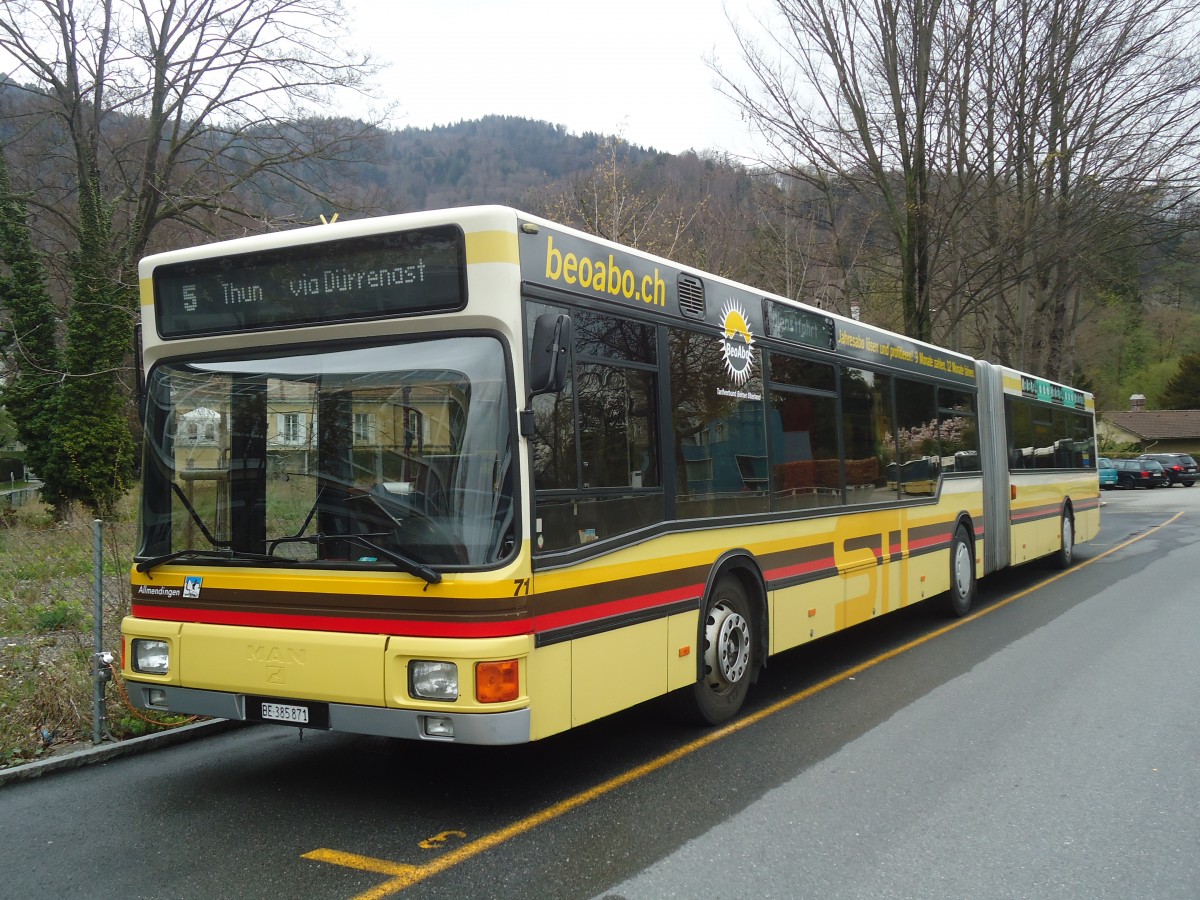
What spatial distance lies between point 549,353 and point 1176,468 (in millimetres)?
57566

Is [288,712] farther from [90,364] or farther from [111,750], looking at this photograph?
[90,364]

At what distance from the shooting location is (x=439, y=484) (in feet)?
15.9

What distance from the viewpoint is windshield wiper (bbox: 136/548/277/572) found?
5.19 meters

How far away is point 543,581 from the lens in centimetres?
494

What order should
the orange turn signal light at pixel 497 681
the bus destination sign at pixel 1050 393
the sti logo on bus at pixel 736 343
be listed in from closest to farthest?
the orange turn signal light at pixel 497 681
the sti logo on bus at pixel 736 343
the bus destination sign at pixel 1050 393

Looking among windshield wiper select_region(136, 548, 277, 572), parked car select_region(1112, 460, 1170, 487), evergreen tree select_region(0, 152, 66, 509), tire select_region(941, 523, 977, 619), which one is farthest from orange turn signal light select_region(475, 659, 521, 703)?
parked car select_region(1112, 460, 1170, 487)

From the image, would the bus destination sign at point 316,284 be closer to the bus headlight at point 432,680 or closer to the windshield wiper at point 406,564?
the windshield wiper at point 406,564

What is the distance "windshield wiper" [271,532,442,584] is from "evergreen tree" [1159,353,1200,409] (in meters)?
89.0

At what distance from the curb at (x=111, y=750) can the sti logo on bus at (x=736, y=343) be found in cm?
419

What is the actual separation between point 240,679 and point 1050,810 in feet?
13.3

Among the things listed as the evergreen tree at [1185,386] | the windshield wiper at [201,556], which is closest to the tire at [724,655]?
the windshield wiper at [201,556]

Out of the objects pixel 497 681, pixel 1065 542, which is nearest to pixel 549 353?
pixel 497 681

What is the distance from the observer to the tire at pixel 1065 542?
1623 cm

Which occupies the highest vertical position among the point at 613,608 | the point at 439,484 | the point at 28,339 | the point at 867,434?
the point at 28,339
